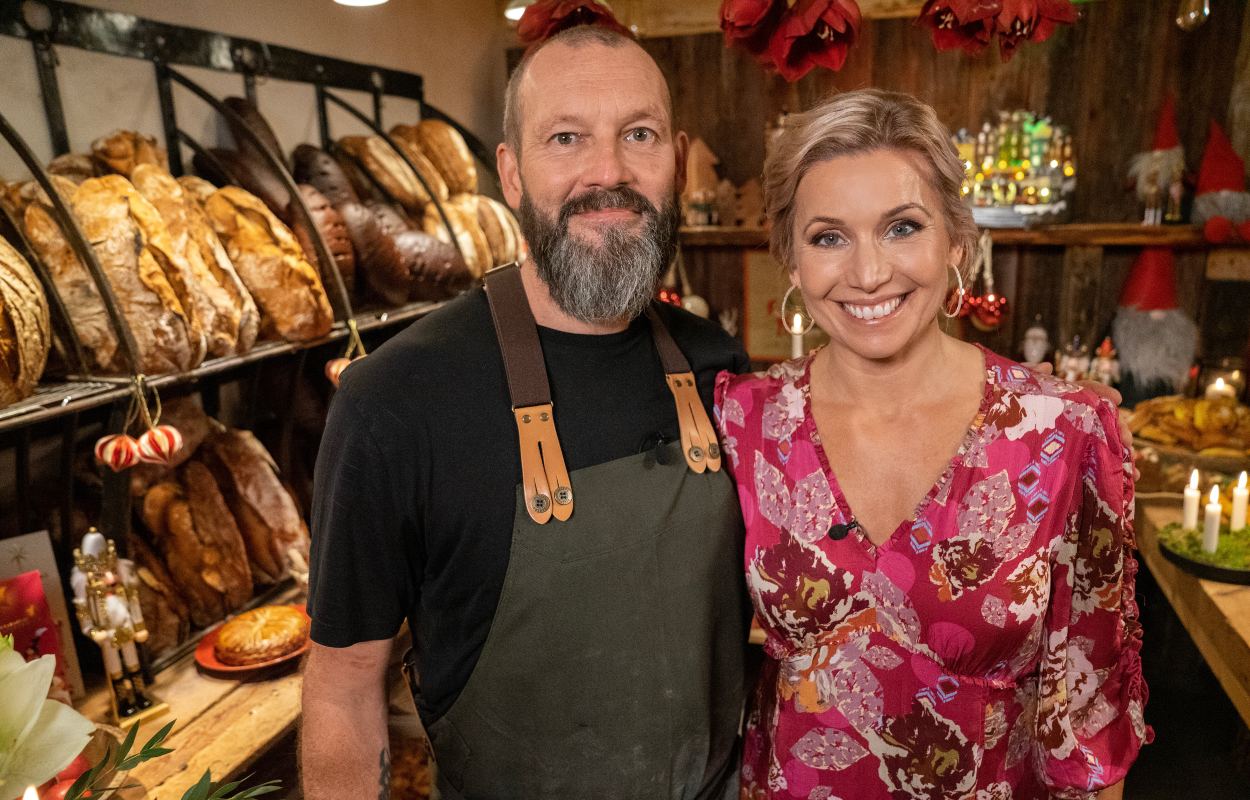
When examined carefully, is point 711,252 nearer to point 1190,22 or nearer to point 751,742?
point 1190,22

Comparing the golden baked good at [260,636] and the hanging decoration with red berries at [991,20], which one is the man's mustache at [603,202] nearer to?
the hanging decoration with red berries at [991,20]

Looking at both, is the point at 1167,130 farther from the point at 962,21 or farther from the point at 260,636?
the point at 260,636

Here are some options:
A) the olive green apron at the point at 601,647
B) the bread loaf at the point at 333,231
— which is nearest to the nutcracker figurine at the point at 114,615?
the olive green apron at the point at 601,647

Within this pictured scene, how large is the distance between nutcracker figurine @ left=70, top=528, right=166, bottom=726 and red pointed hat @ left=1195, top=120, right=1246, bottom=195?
3908 mm

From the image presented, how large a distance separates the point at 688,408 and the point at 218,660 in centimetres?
121

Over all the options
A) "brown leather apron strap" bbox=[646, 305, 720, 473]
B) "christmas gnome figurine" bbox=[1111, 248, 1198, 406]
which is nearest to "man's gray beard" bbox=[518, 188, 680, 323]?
"brown leather apron strap" bbox=[646, 305, 720, 473]

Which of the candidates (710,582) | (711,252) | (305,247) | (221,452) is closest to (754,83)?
(711,252)

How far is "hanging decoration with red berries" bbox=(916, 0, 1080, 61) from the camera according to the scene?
1552mm

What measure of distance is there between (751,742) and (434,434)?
0.79m

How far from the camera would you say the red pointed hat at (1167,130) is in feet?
11.2

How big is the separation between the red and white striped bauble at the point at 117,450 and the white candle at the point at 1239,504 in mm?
2727

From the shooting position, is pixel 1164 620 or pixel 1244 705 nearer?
pixel 1244 705

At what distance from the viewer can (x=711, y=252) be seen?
13.9 ft

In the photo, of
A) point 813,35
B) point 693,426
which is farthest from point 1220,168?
point 693,426
